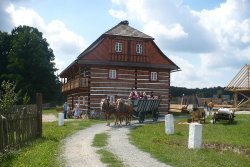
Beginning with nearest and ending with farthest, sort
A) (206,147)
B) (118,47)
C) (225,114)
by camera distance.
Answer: (206,147) < (225,114) < (118,47)

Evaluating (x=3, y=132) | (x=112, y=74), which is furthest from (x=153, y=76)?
(x=3, y=132)

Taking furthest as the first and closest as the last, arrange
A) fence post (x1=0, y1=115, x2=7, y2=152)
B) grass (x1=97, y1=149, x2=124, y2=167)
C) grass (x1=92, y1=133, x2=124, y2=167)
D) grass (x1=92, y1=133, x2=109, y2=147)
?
1. grass (x1=92, y1=133, x2=109, y2=147)
2. fence post (x1=0, y1=115, x2=7, y2=152)
3. grass (x1=92, y1=133, x2=124, y2=167)
4. grass (x1=97, y1=149, x2=124, y2=167)

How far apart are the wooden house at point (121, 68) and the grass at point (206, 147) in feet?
51.6

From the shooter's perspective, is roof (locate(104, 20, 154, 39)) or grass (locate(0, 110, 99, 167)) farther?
roof (locate(104, 20, 154, 39))

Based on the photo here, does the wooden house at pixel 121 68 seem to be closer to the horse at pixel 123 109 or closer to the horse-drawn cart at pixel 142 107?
the horse-drawn cart at pixel 142 107

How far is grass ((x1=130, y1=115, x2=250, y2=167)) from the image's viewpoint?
12.1 meters

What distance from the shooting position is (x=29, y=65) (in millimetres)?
60906

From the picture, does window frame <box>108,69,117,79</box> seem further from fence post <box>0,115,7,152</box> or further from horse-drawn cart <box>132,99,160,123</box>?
fence post <box>0,115,7,152</box>

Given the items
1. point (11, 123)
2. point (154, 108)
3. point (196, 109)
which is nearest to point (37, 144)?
point (11, 123)

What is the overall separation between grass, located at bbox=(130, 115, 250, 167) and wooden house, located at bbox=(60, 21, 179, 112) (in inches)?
619

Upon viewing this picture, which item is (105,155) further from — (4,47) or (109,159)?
(4,47)

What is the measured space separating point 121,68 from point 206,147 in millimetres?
23121

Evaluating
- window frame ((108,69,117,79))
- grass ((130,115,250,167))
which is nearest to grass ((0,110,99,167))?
grass ((130,115,250,167))

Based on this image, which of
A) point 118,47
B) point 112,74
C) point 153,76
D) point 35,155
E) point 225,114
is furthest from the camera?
point 153,76
